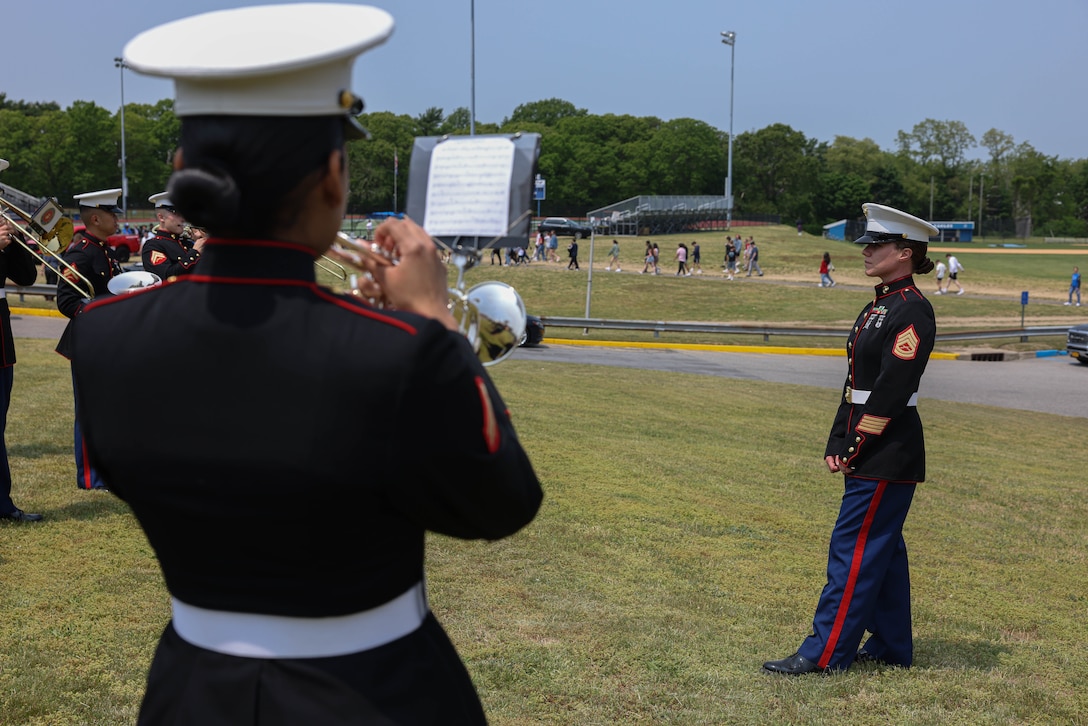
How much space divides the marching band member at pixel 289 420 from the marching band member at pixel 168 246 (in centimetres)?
654

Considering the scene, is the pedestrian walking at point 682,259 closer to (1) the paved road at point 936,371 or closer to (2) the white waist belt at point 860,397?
(1) the paved road at point 936,371

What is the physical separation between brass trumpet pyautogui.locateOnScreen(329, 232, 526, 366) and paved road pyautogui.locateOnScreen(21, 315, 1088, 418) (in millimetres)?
17504

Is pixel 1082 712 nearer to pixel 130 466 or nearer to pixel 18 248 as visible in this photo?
pixel 130 466

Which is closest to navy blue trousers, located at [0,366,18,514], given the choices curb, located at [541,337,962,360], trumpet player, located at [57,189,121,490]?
trumpet player, located at [57,189,121,490]

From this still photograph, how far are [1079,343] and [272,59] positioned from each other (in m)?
27.5

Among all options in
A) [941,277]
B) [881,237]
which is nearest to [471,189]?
[881,237]

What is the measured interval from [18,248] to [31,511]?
1.82 metres

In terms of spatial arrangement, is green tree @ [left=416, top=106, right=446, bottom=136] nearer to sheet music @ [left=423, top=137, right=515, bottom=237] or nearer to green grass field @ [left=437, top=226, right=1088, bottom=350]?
green grass field @ [left=437, top=226, right=1088, bottom=350]

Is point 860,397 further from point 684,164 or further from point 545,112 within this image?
point 545,112

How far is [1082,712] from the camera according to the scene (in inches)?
196

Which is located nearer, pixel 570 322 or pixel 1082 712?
pixel 1082 712

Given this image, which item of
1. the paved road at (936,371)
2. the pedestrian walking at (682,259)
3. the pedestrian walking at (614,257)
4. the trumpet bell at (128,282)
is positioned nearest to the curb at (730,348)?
the paved road at (936,371)

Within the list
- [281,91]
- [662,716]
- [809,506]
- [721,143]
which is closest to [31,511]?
[662,716]

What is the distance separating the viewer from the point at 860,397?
5.47 m
